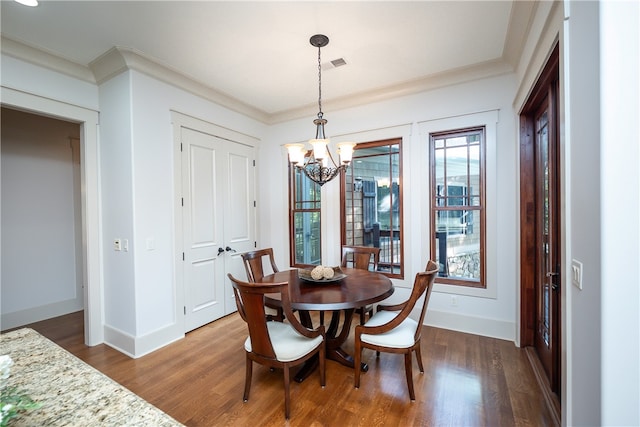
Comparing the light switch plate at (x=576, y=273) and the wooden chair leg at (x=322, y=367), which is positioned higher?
the light switch plate at (x=576, y=273)

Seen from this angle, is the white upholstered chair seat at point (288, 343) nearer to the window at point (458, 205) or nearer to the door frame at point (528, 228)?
the window at point (458, 205)

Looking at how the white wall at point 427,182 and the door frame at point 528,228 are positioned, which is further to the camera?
the white wall at point 427,182

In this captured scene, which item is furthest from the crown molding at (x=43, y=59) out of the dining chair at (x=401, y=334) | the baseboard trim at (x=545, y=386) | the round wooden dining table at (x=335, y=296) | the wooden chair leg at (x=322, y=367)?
the baseboard trim at (x=545, y=386)

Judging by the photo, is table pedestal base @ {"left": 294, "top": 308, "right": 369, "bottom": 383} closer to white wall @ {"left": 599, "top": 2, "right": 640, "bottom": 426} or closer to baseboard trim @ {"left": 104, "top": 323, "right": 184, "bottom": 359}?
baseboard trim @ {"left": 104, "top": 323, "right": 184, "bottom": 359}

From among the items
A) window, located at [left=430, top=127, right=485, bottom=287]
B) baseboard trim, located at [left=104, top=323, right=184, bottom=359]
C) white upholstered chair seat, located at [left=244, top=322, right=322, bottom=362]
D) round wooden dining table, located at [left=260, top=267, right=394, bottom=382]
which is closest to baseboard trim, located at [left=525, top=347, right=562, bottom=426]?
window, located at [left=430, top=127, right=485, bottom=287]

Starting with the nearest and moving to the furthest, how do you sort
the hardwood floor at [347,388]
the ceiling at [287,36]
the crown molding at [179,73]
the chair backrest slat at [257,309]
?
the chair backrest slat at [257,309] → the hardwood floor at [347,388] → the ceiling at [287,36] → the crown molding at [179,73]

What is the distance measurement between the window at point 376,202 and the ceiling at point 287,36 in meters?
0.89

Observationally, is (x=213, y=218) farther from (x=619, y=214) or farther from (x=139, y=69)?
(x=619, y=214)

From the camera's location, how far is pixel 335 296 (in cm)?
208

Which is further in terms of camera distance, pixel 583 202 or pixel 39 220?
pixel 39 220

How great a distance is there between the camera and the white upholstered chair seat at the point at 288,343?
6.20ft

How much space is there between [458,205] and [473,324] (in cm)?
131

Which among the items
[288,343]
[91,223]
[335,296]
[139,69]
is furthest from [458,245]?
[91,223]

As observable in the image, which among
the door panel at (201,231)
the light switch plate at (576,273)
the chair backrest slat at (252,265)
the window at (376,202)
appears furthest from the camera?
the window at (376,202)
